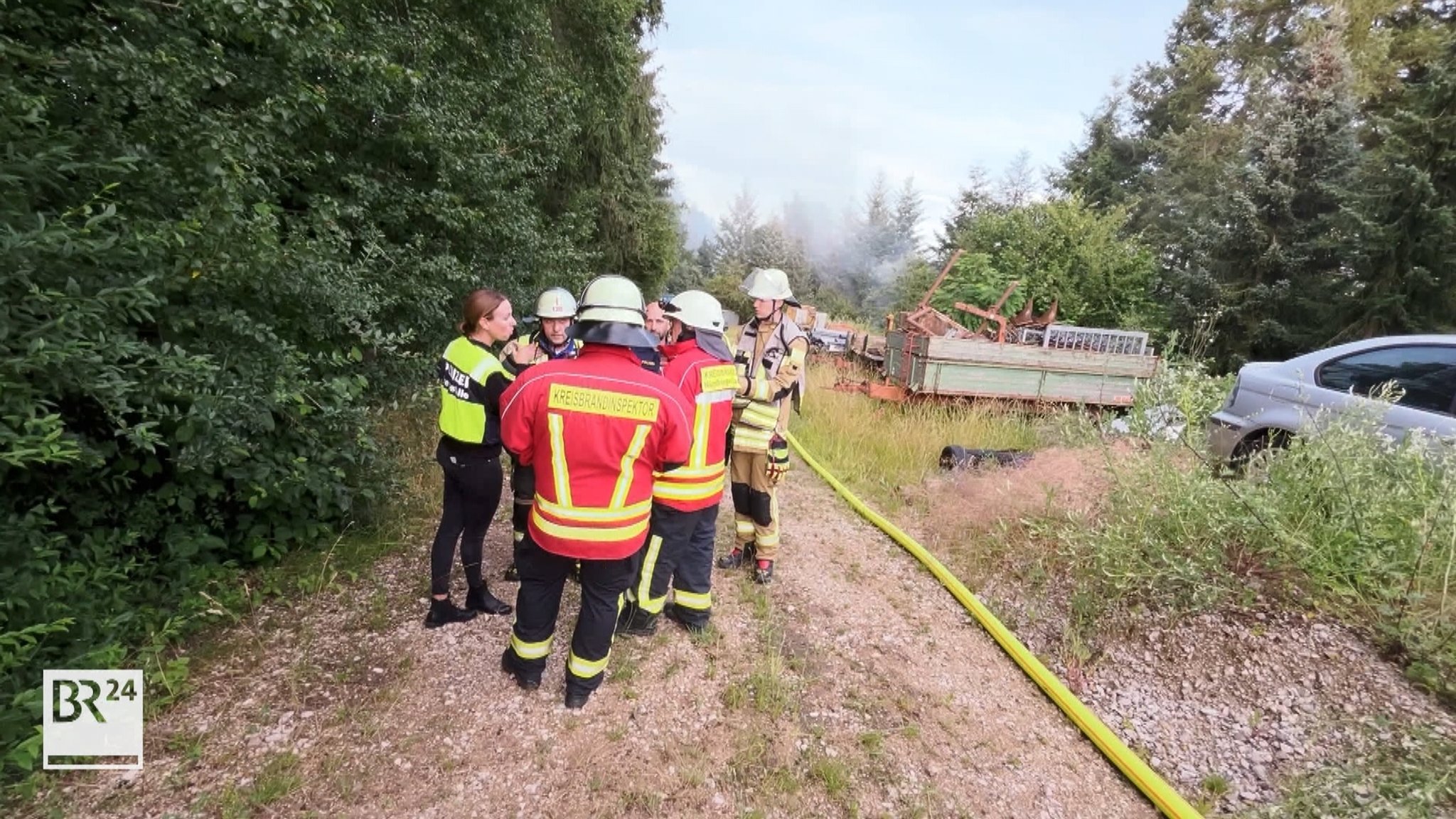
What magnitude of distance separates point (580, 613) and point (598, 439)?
0.80 m

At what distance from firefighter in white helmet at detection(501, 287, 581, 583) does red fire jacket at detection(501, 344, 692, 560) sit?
2.76 feet

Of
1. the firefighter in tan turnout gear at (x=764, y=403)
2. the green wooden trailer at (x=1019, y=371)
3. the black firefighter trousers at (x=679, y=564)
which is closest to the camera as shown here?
the black firefighter trousers at (x=679, y=564)

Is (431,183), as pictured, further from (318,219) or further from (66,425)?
(66,425)

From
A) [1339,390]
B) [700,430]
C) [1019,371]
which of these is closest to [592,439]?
[700,430]

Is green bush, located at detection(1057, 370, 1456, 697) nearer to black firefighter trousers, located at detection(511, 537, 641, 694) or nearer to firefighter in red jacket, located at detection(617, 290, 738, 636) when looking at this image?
firefighter in red jacket, located at detection(617, 290, 738, 636)

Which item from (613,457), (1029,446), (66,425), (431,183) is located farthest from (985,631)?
(431,183)

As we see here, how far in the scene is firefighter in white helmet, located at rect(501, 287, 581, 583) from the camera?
10.7ft

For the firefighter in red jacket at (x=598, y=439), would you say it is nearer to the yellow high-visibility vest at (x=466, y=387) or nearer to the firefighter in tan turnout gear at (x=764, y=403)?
the yellow high-visibility vest at (x=466, y=387)

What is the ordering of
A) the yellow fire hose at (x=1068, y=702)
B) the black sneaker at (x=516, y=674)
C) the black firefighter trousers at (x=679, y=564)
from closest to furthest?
the yellow fire hose at (x=1068, y=702) → the black sneaker at (x=516, y=674) → the black firefighter trousers at (x=679, y=564)

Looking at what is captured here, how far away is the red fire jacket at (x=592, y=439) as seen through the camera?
229cm

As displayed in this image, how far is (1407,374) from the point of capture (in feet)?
13.1

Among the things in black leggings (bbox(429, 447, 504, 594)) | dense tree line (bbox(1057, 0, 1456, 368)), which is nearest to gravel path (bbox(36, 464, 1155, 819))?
black leggings (bbox(429, 447, 504, 594))

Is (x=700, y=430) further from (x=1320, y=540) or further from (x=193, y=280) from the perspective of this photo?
(x=1320, y=540)

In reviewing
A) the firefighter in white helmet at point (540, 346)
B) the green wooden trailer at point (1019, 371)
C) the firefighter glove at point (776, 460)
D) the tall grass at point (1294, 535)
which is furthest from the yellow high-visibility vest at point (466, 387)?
the green wooden trailer at point (1019, 371)
